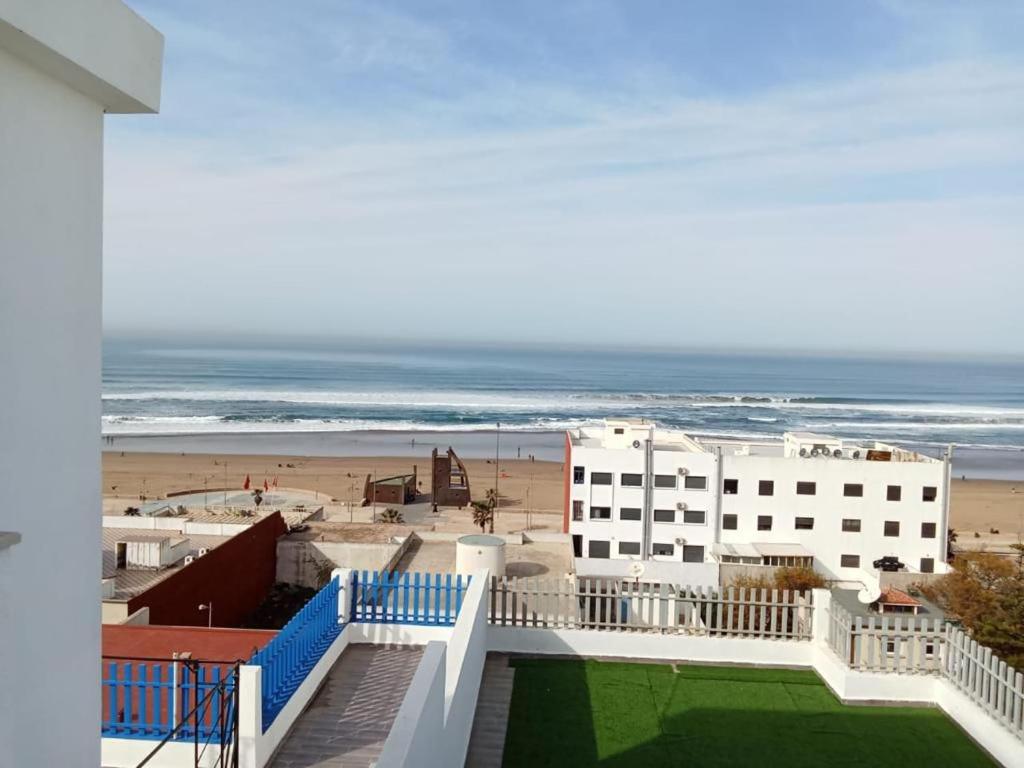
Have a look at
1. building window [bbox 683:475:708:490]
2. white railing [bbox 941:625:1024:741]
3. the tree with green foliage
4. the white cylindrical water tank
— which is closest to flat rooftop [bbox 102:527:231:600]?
the white cylindrical water tank

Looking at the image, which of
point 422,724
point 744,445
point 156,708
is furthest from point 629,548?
point 422,724

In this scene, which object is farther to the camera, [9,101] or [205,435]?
[205,435]

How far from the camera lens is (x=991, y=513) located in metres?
39.7

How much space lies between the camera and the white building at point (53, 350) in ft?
9.28

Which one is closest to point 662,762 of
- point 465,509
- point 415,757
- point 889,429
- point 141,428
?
point 415,757

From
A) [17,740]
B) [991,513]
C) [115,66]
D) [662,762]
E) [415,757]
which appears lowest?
[991,513]

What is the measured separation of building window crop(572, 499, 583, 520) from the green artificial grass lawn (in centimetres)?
2046

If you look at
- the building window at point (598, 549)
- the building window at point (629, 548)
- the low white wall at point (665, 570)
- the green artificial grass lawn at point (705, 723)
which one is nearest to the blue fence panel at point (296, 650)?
the green artificial grass lawn at point (705, 723)

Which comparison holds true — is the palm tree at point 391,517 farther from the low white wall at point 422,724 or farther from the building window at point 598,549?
the low white wall at point 422,724

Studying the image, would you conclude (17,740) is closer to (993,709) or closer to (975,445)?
(993,709)

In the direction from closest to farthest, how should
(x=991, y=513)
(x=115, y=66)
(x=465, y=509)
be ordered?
(x=115, y=66), (x=465, y=509), (x=991, y=513)

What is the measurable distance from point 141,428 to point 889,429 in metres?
54.9

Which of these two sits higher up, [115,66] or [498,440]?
[115,66]

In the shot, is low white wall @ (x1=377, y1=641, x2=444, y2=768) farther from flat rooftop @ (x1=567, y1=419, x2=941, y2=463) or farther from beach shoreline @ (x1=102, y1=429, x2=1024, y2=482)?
beach shoreline @ (x1=102, y1=429, x2=1024, y2=482)
